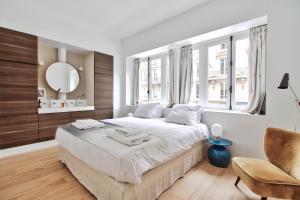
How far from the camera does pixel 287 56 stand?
6.54 feet

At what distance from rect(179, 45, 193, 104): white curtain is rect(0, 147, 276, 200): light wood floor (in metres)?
1.54

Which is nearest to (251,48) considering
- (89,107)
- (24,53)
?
(89,107)

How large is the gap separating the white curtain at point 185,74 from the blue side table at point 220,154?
1.22 meters

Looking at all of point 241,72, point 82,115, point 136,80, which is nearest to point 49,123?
point 82,115

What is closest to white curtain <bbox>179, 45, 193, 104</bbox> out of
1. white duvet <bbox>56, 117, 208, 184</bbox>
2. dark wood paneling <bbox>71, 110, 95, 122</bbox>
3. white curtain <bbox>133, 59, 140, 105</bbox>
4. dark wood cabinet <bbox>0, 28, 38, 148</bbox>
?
white duvet <bbox>56, 117, 208, 184</bbox>

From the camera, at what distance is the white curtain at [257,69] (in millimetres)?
2348

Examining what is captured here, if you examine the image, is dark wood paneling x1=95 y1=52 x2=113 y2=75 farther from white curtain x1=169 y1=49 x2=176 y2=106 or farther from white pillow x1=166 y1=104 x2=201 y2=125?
white pillow x1=166 y1=104 x2=201 y2=125

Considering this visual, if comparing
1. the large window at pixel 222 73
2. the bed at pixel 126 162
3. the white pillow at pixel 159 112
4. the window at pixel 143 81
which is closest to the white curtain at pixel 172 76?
the large window at pixel 222 73

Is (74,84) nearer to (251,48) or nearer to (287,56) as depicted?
(251,48)

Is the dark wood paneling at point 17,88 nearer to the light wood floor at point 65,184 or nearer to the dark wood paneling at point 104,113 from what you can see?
the light wood floor at point 65,184

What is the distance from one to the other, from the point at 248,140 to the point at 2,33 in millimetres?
4811

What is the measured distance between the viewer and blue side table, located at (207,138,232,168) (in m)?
2.31

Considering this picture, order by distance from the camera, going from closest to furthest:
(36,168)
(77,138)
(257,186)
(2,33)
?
(257,186) < (77,138) < (36,168) < (2,33)

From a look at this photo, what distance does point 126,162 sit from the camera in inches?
50.1
